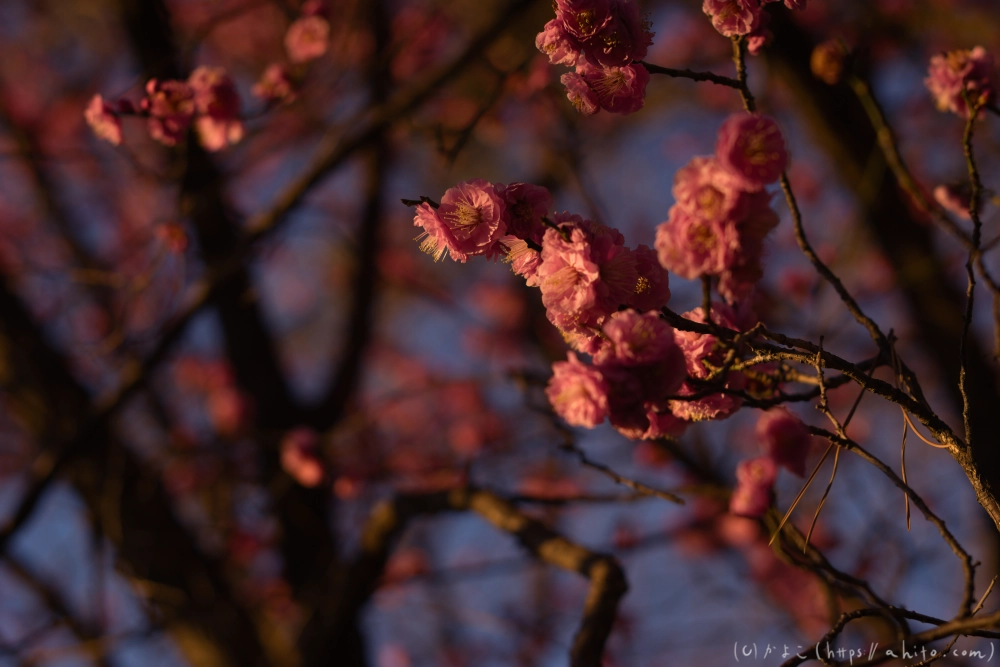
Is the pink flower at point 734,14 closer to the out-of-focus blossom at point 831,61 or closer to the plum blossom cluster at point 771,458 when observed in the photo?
the plum blossom cluster at point 771,458

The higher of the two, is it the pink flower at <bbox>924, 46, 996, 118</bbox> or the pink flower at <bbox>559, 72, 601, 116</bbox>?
the pink flower at <bbox>924, 46, 996, 118</bbox>

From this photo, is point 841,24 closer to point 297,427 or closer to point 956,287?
point 956,287

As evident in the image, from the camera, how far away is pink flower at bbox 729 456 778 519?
5.15ft

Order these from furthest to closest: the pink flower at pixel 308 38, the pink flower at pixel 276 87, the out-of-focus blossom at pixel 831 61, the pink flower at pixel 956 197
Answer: the pink flower at pixel 308 38 → the pink flower at pixel 276 87 → the out-of-focus blossom at pixel 831 61 → the pink flower at pixel 956 197

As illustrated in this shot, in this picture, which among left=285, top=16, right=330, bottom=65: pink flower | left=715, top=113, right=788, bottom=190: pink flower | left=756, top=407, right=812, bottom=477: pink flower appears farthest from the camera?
left=285, top=16, right=330, bottom=65: pink flower

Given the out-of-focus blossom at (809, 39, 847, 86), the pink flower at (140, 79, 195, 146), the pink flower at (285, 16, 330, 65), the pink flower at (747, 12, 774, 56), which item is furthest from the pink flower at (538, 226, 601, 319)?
the pink flower at (285, 16, 330, 65)

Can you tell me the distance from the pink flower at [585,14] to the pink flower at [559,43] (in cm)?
2

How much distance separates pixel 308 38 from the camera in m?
2.58

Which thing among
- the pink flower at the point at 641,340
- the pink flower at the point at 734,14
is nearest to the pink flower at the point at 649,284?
the pink flower at the point at 641,340

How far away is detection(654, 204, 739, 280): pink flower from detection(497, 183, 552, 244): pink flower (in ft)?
0.85

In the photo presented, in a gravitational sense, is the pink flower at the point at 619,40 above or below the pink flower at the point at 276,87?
below

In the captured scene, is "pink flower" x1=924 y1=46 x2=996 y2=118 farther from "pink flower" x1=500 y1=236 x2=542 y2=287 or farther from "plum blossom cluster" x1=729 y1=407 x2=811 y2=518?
"pink flower" x1=500 y1=236 x2=542 y2=287

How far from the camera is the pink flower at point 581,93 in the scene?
1.27m

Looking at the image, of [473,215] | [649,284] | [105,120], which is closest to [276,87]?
[105,120]
